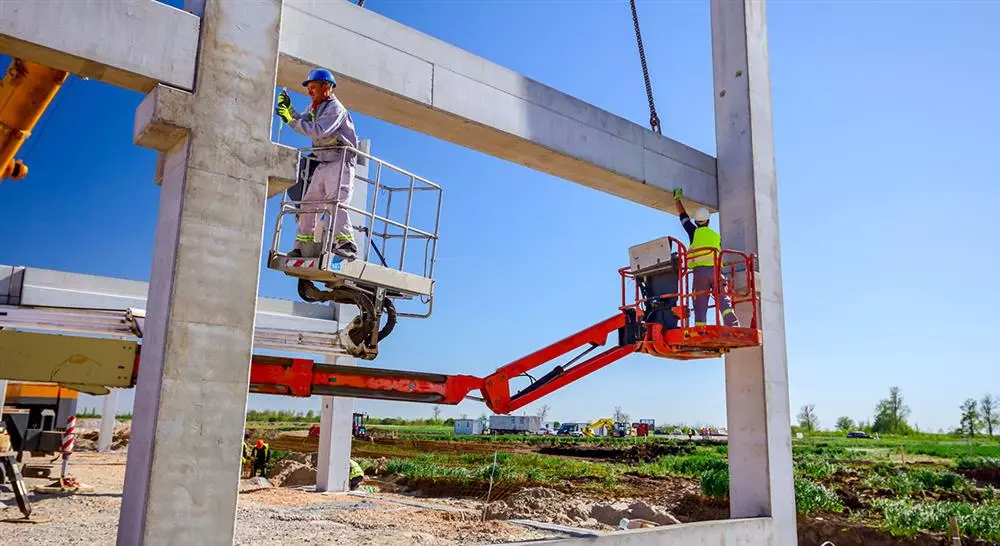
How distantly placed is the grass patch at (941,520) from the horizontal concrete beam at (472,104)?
10.5 meters

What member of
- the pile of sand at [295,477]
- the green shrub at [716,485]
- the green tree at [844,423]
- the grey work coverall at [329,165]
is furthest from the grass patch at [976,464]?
the green tree at [844,423]

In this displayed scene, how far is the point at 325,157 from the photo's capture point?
247 inches

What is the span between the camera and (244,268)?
5.01m

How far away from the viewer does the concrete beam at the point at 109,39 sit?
15.0 feet

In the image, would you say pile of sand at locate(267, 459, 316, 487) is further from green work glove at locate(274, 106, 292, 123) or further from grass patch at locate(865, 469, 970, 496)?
grass patch at locate(865, 469, 970, 496)

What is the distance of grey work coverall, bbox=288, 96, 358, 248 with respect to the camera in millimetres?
5980

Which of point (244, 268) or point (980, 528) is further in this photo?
point (980, 528)

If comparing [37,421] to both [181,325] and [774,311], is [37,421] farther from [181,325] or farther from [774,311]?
[774,311]

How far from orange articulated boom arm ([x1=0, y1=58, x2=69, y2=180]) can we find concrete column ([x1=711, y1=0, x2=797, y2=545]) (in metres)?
8.37

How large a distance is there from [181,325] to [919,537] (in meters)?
15.5

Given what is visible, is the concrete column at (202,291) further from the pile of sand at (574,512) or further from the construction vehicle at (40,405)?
the construction vehicle at (40,405)

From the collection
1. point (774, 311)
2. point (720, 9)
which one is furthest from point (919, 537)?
point (720, 9)

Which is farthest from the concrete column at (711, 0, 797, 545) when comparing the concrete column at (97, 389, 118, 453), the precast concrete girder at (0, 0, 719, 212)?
the concrete column at (97, 389, 118, 453)

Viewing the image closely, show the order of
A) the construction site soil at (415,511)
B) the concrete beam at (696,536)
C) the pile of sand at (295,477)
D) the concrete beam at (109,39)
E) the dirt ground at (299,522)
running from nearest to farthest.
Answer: the concrete beam at (109,39) < the concrete beam at (696,536) < the dirt ground at (299,522) < the construction site soil at (415,511) < the pile of sand at (295,477)
